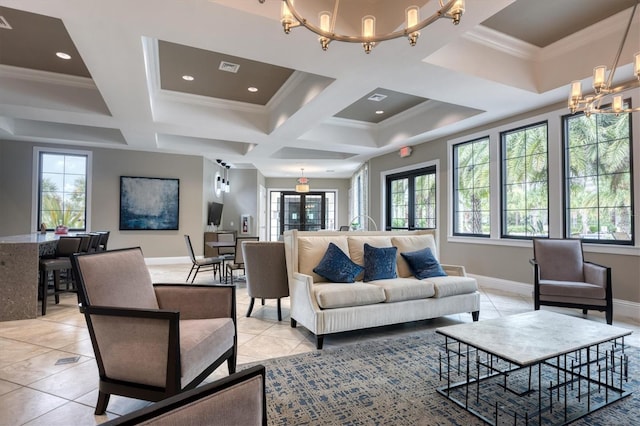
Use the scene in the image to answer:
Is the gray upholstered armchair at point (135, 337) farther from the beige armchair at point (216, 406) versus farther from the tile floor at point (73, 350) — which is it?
the beige armchair at point (216, 406)

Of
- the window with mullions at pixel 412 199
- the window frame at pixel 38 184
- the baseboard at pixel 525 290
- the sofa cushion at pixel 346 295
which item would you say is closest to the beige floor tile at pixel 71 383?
the sofa cushion at pixel 346 295

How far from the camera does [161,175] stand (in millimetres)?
7844

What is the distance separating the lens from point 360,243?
362 centimetres

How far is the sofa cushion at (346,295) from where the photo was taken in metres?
2.83

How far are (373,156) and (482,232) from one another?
3.37 metres

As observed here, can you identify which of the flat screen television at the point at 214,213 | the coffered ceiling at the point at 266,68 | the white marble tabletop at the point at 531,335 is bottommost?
the white marble tabletop at the point at 531,335

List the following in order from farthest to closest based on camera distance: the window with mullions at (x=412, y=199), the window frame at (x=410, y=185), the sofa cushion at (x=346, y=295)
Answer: the window with mullions at (x=412, y=199)
the window frame at (x=410, y=185)
the sofa cushion at (x=346, y=295)

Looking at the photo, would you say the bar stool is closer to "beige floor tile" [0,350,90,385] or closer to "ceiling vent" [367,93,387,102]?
"beige floor tile" [0,350,90,385]

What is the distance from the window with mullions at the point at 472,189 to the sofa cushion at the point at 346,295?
333 cm

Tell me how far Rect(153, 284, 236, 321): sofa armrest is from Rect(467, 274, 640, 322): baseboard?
4.39 metres

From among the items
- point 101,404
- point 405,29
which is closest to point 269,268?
point 101,404

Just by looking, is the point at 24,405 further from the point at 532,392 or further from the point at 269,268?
the point at 532,392

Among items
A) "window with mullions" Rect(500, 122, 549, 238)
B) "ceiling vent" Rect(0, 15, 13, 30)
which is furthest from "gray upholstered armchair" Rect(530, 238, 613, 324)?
"ceiling vent" Rect(0, 15, 13, 30)

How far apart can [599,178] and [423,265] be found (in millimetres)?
2576
